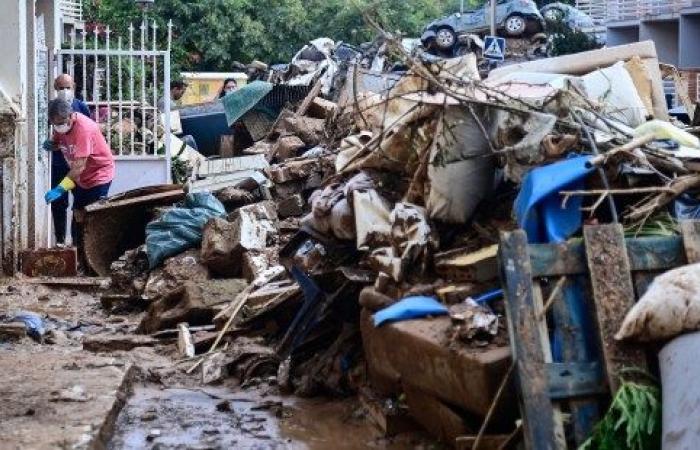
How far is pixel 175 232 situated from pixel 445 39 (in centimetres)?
2503

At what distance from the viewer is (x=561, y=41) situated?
32.2 meters

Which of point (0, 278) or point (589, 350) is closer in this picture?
point (589, 350)

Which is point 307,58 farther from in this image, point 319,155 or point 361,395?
point 361,395

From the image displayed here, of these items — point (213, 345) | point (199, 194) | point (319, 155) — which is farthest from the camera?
point (319, 155)

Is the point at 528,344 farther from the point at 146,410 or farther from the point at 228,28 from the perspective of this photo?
the point at 228,28

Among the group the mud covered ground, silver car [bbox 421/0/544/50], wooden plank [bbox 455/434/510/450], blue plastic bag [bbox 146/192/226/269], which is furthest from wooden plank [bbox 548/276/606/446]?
silver car [bbox 421/0/544/50]

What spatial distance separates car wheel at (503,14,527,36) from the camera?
37188mm

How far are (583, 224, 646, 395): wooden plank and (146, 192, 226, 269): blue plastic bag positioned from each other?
7.61 metres

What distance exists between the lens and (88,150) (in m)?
13.2

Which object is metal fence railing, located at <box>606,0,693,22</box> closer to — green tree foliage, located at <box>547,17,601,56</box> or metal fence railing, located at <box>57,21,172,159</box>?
green tree foliage, located at <box>547,17,601,56</box>

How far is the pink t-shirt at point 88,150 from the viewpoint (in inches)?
520

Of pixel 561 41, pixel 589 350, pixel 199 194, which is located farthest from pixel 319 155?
pixel 561 41

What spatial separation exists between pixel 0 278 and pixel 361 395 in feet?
19.2

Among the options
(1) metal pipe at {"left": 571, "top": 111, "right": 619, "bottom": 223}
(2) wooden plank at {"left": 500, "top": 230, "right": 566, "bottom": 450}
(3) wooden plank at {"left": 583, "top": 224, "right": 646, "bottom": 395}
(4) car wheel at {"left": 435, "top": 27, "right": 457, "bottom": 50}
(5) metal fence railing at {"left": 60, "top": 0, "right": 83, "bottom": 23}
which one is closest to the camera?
(2) wooden plank at {"left": 500, "top": 230, "right": 566, "bottom": 450}
